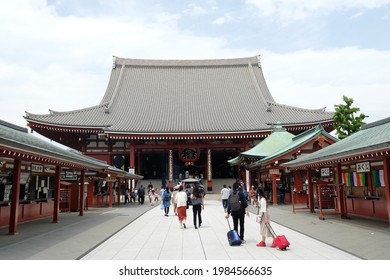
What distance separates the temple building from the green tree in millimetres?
748

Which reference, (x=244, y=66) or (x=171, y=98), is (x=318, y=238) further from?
(x=244, y=66)

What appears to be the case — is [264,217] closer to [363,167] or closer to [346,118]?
[363,167]

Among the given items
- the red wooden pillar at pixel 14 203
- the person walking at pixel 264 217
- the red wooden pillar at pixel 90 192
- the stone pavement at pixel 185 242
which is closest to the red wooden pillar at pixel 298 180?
the stone pavement at pixel 185 242

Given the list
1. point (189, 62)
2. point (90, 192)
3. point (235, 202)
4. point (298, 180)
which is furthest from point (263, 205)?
point (189, 62)

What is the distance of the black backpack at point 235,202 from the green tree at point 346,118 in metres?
23.7

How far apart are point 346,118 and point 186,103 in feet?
52.5

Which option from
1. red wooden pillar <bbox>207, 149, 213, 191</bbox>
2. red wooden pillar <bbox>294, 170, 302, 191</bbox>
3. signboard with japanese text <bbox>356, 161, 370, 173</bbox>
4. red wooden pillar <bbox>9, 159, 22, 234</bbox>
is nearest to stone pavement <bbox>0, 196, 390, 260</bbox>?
red wooden pillar <bbox>9, 159, 22, 234</bbox>

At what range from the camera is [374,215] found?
13891 millimetres

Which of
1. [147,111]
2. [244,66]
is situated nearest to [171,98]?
[147,111]

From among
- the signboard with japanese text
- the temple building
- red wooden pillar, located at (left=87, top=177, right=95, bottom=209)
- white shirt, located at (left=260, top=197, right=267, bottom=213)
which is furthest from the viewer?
the temple building

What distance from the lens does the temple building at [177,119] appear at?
30016mm

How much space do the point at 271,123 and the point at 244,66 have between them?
14238mm

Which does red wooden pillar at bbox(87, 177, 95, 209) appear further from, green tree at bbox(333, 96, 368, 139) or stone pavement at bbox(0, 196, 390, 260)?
green tree at bbox(333, 96, 368, 139)

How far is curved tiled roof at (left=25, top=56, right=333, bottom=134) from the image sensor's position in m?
31.0
